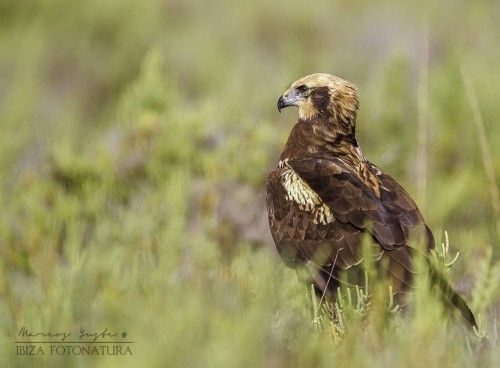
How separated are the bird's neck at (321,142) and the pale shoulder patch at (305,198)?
287mm

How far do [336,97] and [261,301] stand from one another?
2.19m

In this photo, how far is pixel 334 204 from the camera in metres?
5.43

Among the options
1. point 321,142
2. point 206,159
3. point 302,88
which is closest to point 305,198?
point 321,142

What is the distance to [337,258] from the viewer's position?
5402 mm

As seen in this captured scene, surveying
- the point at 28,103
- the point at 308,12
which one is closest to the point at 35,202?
the point at 28,103

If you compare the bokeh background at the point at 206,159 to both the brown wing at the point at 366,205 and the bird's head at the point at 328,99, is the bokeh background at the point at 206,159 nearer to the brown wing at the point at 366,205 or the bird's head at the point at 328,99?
the brown wing at the point at 366,205

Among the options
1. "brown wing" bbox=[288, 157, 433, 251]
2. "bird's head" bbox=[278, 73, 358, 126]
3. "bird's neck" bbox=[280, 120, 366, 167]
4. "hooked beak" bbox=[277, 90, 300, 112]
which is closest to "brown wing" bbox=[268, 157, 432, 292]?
"brown wing" bbox=[288, 157, 433, 251]

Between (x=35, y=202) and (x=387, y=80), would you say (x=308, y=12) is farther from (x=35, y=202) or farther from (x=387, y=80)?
(x=35, y=202)

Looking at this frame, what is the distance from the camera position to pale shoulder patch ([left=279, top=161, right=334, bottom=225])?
555cm

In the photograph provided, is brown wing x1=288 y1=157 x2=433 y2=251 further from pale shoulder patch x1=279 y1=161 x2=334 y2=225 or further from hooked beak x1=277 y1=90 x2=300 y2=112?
hooked beak x1=277 y1=90 x2=300 y2=112

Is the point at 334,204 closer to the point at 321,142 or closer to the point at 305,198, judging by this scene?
the point at 305,198

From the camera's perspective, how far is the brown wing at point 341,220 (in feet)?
17.3

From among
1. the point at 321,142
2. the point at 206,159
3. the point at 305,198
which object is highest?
the point at 206,159

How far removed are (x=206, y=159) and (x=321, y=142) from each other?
2.35 metres
